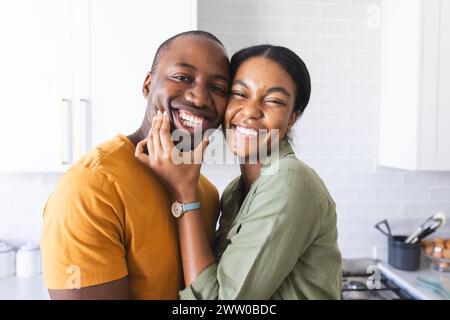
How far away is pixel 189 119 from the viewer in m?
0.76

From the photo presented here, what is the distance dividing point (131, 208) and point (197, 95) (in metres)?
0.28

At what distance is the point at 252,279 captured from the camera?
2.06 feet

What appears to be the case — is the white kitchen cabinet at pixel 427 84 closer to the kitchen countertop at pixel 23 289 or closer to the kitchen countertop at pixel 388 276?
the kitchen countertop at pixel 388 276

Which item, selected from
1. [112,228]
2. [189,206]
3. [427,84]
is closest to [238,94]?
[189,206]

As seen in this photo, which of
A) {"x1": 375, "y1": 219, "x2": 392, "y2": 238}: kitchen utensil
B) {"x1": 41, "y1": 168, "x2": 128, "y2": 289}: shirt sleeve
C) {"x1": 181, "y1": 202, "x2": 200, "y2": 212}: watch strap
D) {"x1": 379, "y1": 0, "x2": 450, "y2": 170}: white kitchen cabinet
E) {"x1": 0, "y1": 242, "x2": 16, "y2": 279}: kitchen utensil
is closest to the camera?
{"x1": 41, "y1": 168, "x2": 128, "y2": 289}: shirt sleeve

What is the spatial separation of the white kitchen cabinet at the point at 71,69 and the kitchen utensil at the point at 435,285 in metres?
1.38

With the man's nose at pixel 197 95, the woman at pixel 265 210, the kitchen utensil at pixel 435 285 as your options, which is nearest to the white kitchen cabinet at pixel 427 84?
the kitchen utensil at pixel 435 285

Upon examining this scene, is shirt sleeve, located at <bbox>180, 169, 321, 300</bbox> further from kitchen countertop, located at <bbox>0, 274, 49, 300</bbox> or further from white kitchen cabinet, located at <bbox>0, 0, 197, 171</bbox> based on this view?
kitchen countertop, located at <bbox>0, 274, 49, 300</bbox>

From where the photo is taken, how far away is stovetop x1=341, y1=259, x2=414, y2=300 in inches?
59.2

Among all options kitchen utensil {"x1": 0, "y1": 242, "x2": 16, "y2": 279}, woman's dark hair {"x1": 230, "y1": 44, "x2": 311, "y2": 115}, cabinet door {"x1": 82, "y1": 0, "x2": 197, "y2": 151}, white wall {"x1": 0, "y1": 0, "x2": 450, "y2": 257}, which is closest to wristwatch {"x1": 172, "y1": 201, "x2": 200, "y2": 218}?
woman's dark hair {"x1": 230, "y1": 44, "x2": 311, "y2": 115}

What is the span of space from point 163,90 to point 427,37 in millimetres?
1289

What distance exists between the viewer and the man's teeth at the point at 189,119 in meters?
0.76

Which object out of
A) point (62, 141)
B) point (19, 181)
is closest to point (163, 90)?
point (62, 141)

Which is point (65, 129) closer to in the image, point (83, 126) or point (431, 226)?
point (83, 126)
